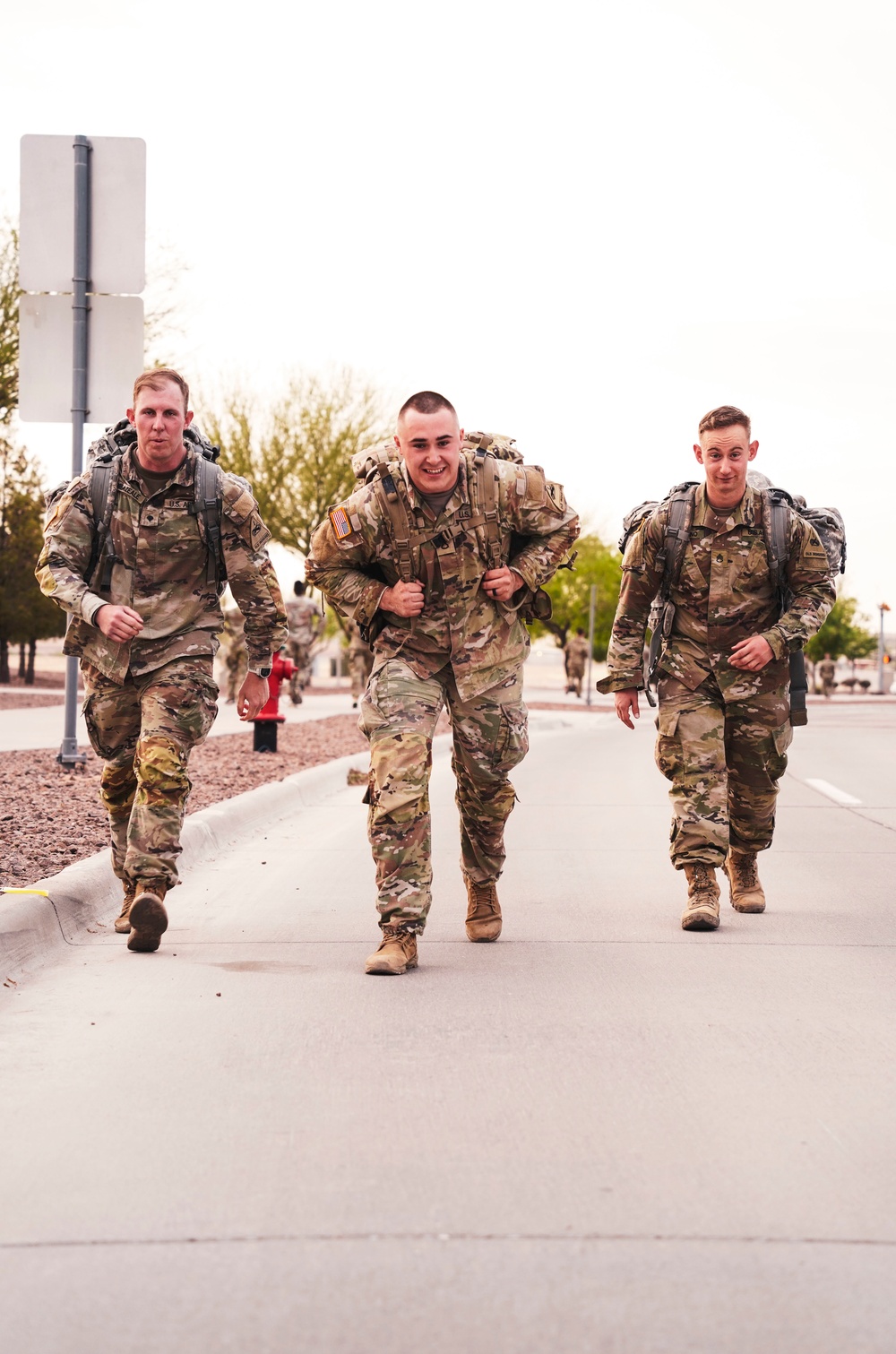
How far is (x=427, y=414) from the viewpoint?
5.50 m

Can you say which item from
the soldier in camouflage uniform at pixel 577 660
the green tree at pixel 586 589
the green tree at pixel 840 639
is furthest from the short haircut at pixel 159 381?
the green tree at pixel 840 639

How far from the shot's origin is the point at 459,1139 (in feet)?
11.8

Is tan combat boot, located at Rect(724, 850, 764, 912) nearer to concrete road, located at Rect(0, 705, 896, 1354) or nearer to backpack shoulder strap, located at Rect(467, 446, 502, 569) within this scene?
concrete road, located at Rect(0, 705, 896, 1354)

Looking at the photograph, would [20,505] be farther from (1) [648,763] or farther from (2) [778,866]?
(2) [778,866]

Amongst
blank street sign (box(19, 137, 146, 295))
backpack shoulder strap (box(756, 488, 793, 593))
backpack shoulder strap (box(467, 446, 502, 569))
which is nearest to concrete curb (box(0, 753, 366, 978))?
backpack shoulder strap (box(467, 446, 502, 569))

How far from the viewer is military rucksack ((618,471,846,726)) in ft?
20.9

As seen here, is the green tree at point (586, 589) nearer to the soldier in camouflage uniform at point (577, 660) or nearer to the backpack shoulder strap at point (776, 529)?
the soldier in camouflage uniform at point (577, 660)

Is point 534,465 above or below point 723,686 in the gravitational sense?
above

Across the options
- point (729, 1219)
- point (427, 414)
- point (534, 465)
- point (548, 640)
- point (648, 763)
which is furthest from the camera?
point (548, 640)

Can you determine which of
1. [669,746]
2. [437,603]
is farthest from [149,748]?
[669,746]

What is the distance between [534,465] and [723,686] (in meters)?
1.25

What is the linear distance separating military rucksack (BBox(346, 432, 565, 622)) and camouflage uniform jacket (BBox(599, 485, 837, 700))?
2.45ft

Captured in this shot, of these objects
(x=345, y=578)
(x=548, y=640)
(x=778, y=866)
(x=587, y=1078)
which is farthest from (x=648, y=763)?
(x=548, y=640)

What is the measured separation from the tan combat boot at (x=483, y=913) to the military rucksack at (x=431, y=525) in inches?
41.7
